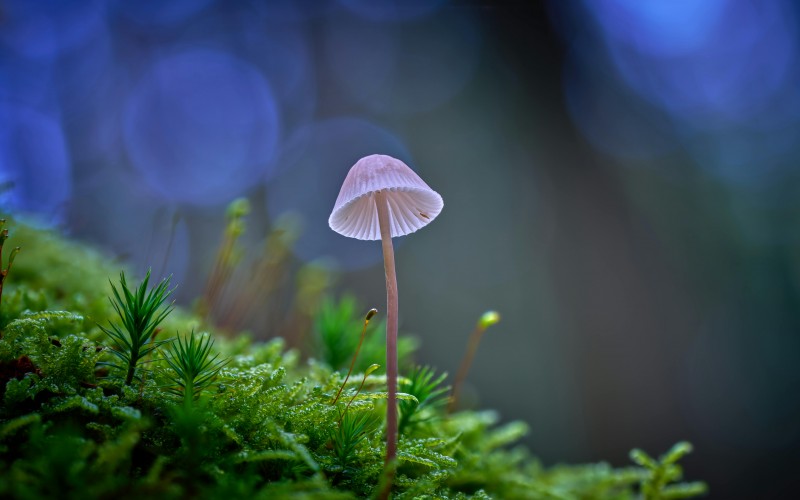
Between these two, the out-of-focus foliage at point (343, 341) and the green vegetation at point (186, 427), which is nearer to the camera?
the green vegetation at point (186, 427)

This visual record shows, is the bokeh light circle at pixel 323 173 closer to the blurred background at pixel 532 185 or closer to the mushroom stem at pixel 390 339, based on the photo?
the blurred background at pixel 532 185

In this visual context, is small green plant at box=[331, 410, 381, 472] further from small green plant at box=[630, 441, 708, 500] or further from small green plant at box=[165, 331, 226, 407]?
small green plant at box=[630, 441, 708, 500]

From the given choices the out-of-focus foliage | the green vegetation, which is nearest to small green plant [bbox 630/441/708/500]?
the green vegetation

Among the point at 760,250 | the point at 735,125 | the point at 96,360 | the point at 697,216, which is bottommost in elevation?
the point at 96,360

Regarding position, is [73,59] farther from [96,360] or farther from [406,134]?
[96,360]

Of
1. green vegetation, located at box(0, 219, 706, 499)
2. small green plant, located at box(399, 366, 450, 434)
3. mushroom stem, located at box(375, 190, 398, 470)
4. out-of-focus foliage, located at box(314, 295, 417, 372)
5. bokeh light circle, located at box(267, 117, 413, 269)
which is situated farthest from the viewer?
bokeh light circle, located at box(267, 117, 413, 269)

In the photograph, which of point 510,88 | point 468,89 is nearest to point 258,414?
point 510,88

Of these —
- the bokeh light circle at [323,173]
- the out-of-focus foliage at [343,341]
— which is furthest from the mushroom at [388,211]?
the bokeh light circle at [323,173]
